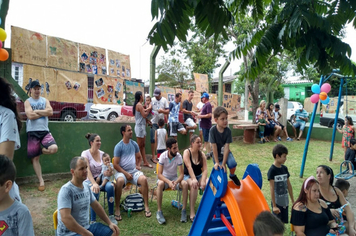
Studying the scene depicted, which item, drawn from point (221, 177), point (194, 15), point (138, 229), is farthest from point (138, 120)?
point (194, 15)

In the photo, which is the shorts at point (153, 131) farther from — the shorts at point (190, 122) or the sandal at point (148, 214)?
the sandal at point (148, 214)

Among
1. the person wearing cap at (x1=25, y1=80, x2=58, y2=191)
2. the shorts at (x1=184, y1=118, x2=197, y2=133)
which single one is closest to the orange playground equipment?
the person wearing cap at (x1=25, y1=80, x2=58, y2=191)

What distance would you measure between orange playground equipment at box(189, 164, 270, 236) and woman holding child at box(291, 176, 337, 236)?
359mm

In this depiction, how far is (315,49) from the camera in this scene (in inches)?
96.1

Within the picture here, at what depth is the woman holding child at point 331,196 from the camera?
122 inches

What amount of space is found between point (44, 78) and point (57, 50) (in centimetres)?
63

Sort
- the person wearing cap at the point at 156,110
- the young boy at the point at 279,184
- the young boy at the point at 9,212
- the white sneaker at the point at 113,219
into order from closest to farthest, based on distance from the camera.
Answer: the young boy at the point at 9,212 → the young boy at the point at 279,184 → the white sneaker at the point at 113,219 → the person wearing cap at the point at 156,110

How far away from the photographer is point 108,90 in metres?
6.61

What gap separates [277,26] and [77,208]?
2674mm

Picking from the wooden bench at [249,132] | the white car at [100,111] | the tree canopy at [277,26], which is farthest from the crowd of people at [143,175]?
the wooden bench at [249,132]

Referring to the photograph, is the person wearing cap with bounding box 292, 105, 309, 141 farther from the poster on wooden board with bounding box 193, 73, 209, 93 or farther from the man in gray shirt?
the man in gray shirt

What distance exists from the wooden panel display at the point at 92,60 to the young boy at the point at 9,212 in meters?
4.69

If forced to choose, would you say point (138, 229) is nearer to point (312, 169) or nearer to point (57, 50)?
point (57, 50)

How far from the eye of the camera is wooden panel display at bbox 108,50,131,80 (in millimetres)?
6629
